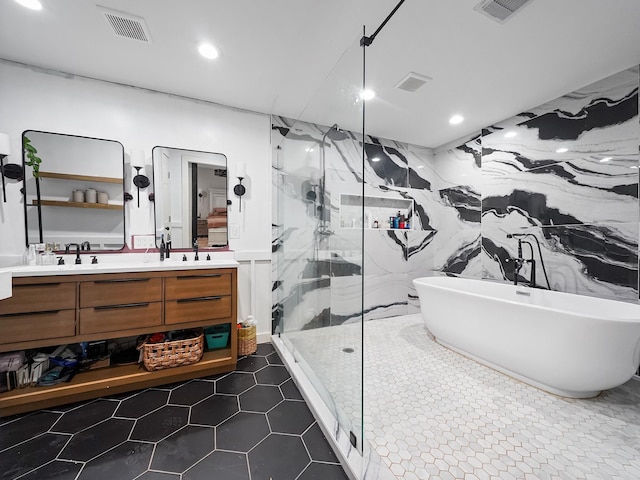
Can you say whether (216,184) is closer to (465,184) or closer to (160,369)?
(160,369)

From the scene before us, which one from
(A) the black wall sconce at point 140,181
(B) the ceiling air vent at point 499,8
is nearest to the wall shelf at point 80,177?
(A) the black wall sconce at point 140,181

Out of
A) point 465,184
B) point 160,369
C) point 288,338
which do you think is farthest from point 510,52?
point 160,369

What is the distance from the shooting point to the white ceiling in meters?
1.50

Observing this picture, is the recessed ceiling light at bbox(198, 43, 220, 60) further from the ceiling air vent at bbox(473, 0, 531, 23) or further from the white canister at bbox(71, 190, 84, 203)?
the ceiling air vent at bbox(473, 0, 531, 23)

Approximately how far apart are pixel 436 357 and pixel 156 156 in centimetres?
311

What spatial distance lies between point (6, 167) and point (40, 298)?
3.56ft

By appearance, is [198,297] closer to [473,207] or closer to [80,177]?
[80,177]

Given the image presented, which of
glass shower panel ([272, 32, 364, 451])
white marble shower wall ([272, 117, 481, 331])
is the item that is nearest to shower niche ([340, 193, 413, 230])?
white marble shower wall ([272, 117, 481, 331])

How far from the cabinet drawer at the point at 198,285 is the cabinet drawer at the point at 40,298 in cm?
55

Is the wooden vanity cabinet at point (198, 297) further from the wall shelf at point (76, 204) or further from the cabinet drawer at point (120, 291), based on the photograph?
the wall shelf at point (76, 204)

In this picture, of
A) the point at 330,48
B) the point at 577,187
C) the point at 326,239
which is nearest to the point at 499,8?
the point at 330,48

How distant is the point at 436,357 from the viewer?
2.40 meters

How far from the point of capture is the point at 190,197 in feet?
8.05

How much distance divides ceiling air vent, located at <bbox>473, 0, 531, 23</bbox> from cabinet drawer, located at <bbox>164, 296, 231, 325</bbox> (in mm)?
2533
